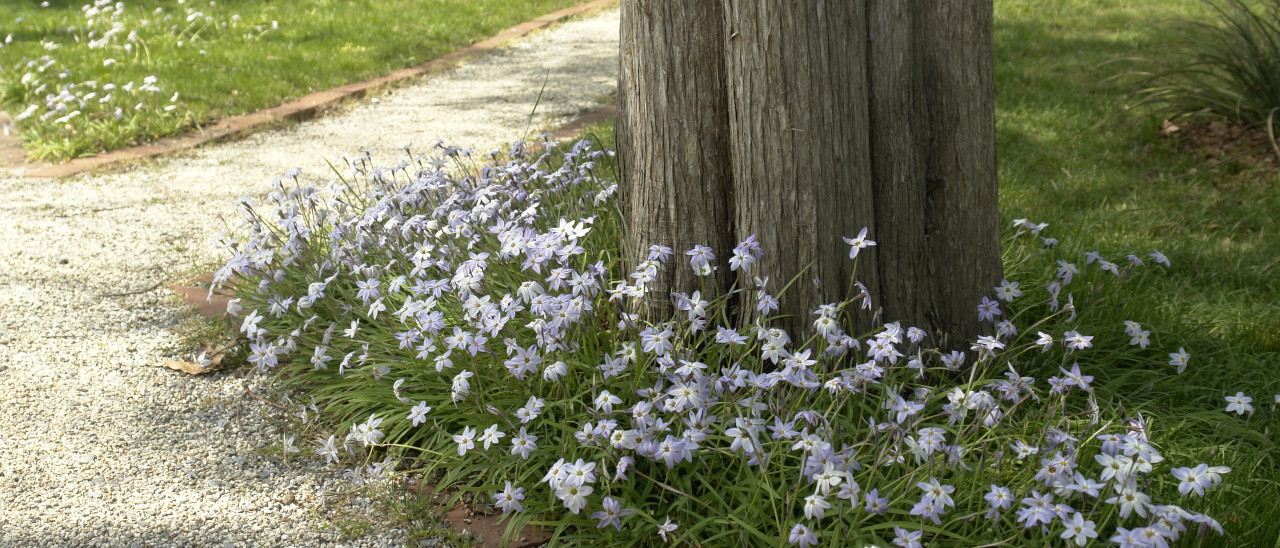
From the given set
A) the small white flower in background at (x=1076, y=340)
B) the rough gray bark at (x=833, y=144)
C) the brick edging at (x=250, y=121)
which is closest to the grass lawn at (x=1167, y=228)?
the small white flower in background at (x=1076, y=340)

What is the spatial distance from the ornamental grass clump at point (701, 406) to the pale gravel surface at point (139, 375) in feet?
0.78

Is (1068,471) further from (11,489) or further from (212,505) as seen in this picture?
(11,489)

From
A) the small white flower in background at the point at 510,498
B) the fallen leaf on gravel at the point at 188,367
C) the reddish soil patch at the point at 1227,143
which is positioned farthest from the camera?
the reddish soil patch at the point at 1227,143

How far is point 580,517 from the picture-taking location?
7.44 feet

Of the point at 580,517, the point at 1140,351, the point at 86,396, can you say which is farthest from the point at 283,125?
the point at 1140,351

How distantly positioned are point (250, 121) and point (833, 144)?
4.92m

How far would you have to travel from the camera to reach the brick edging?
18.1 ft

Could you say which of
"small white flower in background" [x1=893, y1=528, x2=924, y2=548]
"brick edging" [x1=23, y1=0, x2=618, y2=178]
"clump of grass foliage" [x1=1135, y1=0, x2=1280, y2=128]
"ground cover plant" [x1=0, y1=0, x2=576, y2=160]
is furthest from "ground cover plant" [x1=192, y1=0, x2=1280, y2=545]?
"ground cover plant" [x1=0, y1=0, x2=576, y2=160]

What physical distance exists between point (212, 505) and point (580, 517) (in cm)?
105

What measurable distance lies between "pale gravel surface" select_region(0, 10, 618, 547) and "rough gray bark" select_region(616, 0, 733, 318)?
1071mm

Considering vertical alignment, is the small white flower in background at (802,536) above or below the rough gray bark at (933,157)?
below

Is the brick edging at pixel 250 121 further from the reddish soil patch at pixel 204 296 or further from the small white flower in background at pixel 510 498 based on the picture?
the small white flower in background at pixel 510 498

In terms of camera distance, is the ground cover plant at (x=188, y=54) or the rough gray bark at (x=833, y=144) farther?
the ground cover plant at (x=188, y=54)

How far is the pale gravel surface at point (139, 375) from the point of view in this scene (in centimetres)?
249
